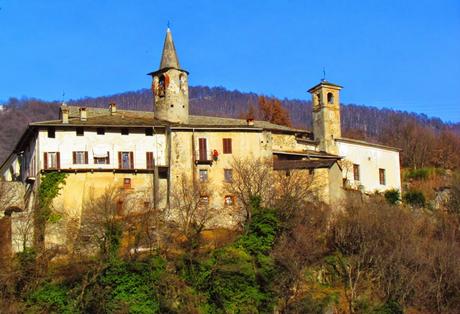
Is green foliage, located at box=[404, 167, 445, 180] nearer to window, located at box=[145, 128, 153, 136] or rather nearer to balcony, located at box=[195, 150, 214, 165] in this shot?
balcony, located at box=[195, 150, 214, 165]

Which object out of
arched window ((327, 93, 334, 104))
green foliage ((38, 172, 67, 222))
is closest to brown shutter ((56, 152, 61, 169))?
green foliage ((38, 172, 67, 222))

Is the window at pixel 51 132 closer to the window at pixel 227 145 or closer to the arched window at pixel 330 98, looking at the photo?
the window at pixel 227 145

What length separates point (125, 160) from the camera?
53.8 meters

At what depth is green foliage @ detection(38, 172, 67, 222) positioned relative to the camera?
4981 cm

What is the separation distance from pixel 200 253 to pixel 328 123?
20274 mm

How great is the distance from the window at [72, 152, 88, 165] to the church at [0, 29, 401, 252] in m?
0.07

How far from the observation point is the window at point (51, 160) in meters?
52.0

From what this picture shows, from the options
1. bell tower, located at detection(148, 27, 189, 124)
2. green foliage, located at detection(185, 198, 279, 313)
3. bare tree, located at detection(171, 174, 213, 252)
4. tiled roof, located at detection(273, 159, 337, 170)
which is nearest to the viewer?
green foliage, located at detection(185, 198, 279, 313)

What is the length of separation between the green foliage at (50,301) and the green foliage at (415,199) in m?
29.4

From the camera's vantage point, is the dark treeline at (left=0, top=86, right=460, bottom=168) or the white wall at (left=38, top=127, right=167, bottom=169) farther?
the dark treeline at (left=0, top=86, right=460, bottom=168)

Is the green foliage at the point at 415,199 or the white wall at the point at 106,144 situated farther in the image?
the green foliage at the point at 415,199

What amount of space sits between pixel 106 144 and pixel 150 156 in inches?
120

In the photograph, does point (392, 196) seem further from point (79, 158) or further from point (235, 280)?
point (79, 158)

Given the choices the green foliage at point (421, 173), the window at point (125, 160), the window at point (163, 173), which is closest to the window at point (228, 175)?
the window at point (163, 173)
